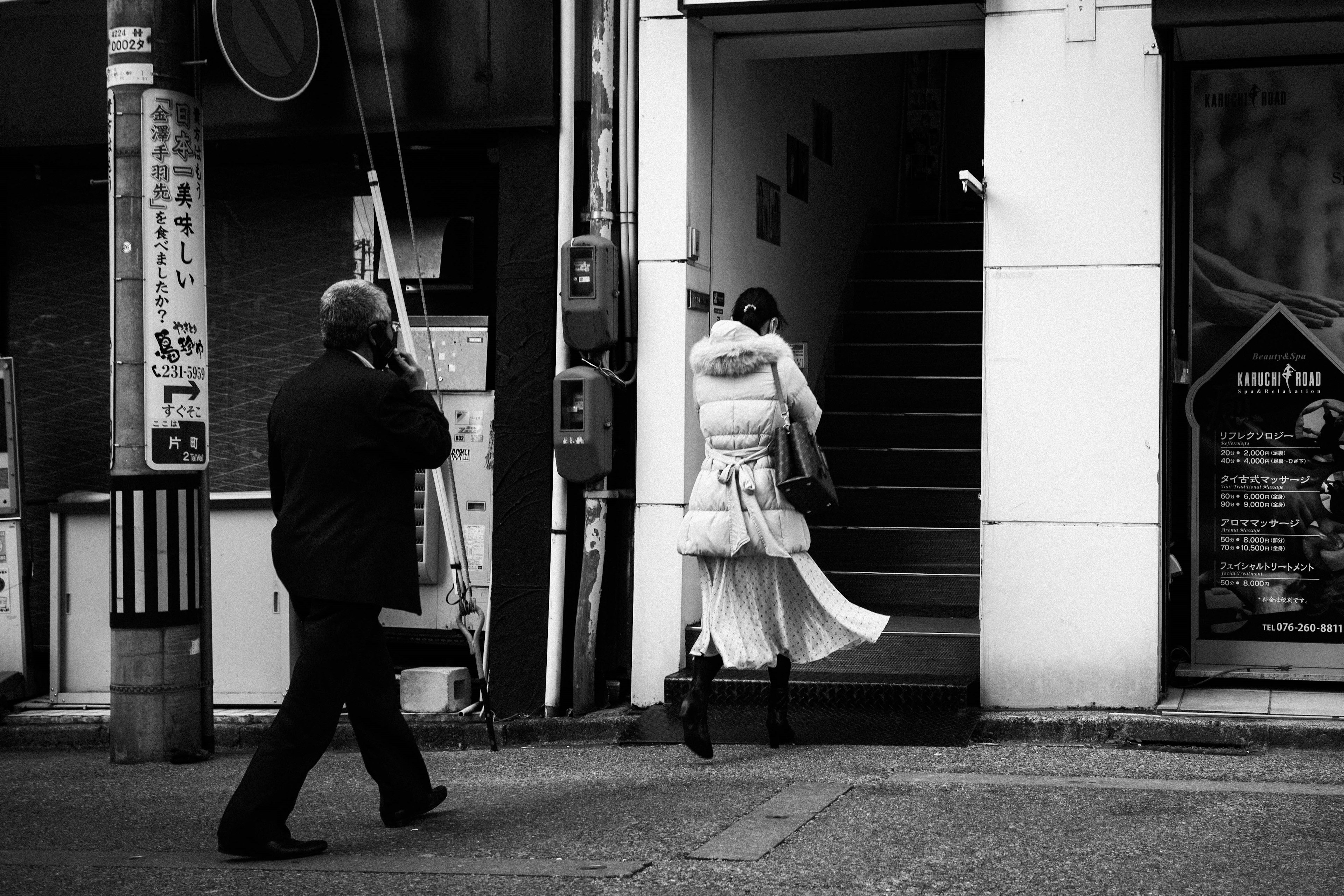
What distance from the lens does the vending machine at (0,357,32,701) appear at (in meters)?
9.16

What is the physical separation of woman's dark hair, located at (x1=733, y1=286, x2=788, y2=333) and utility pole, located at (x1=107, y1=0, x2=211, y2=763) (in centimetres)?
253

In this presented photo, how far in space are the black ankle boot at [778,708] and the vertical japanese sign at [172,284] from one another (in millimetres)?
2839

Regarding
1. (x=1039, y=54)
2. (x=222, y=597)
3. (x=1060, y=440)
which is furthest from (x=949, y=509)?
(x=222, y=597)

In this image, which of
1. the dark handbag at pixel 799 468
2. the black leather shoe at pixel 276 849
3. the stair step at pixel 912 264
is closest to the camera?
the black leather shoe at pixel 276 849

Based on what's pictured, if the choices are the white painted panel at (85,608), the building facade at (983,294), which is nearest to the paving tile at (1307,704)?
the building facade at (983,294)

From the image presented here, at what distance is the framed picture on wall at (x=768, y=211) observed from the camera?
31.8 ft

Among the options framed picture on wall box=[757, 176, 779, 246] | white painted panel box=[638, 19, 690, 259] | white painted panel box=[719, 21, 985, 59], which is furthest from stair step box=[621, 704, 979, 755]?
white painted panel box=[719, 21, 985, 59]

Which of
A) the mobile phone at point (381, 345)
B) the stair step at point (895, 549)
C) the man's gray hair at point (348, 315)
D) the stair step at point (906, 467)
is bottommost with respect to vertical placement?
the stair step at point (895, 549)

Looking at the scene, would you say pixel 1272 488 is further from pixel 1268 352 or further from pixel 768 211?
pixel 768 211

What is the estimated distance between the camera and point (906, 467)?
10.5 meters

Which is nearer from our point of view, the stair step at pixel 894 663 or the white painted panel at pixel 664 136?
the stair step at pixel 894 663

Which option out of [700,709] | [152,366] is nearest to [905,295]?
[700,709]

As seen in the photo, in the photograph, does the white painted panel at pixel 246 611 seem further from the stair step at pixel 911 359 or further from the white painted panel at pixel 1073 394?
the stair step at pixel 911 359

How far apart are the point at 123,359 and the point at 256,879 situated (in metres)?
3.25
